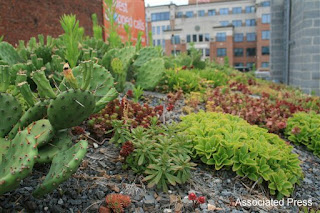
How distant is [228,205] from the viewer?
262 cm

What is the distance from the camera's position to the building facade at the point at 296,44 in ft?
29.7

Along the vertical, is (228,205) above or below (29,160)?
below

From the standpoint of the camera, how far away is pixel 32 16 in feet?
34.3

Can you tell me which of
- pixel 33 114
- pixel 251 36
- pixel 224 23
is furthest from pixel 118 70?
pixel 224 23

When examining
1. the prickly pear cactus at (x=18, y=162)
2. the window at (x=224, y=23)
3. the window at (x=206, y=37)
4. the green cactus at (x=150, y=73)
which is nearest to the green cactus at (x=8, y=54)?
the green cactus at (x=150, y=73)

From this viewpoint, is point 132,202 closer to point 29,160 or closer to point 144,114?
point 29,160

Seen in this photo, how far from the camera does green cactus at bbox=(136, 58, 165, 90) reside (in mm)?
5266

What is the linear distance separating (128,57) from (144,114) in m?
1.66

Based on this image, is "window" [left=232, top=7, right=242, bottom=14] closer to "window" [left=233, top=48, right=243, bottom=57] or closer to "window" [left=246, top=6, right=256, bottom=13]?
"window" [left=246, top=6, right=256, bottom=13]

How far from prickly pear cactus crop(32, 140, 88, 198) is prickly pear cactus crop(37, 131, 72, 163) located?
183 mm

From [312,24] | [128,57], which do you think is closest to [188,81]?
[128,57]

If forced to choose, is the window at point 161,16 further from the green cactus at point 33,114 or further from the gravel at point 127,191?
the green cactus at point 33,114

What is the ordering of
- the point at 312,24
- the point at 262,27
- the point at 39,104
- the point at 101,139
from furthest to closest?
the point at 262,27 → the point at 312,24 → the point at 101,139 → the point at 39,104

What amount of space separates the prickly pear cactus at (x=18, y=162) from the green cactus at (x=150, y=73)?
3.36 m
